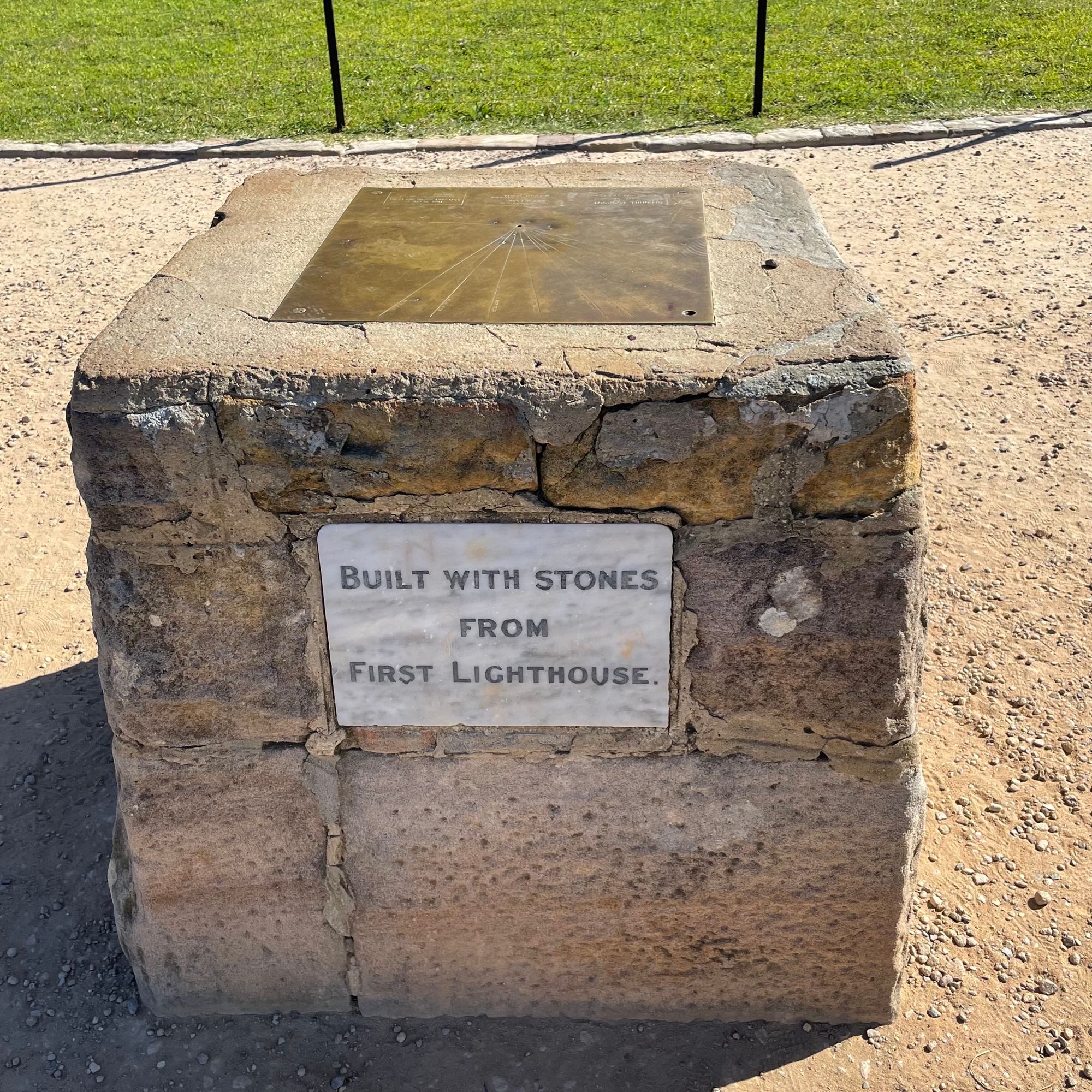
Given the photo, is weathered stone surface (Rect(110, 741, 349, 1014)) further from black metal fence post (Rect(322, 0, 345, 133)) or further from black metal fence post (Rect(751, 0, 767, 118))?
black metal fence post (Rect(751, 0, 767, 118))

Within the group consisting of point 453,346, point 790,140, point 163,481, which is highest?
point 453,346

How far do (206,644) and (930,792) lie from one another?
194 cm

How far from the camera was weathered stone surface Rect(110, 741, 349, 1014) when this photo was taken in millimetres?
2506

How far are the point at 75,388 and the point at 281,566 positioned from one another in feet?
1.61

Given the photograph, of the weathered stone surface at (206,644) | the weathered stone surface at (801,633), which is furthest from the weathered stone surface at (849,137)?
the weathered stone surface at (206,644)

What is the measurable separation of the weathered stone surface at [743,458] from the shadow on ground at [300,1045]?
4.04 feet

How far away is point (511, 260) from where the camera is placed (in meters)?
2.69

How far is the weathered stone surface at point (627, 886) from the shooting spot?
2.48 metres

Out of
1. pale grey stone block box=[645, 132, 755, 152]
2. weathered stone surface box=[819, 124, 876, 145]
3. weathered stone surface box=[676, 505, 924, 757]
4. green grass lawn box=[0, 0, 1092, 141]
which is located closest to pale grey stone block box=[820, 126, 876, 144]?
weathered stone surface box=[819, 124, 876, 145]

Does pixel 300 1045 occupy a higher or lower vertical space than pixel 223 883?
lower

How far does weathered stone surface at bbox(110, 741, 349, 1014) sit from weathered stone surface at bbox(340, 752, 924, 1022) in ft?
0.34

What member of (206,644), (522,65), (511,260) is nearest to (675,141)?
(522,65)

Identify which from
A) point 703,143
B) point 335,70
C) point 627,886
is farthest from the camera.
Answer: point 335,70

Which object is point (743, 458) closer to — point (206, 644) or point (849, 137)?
point (206, 644)
